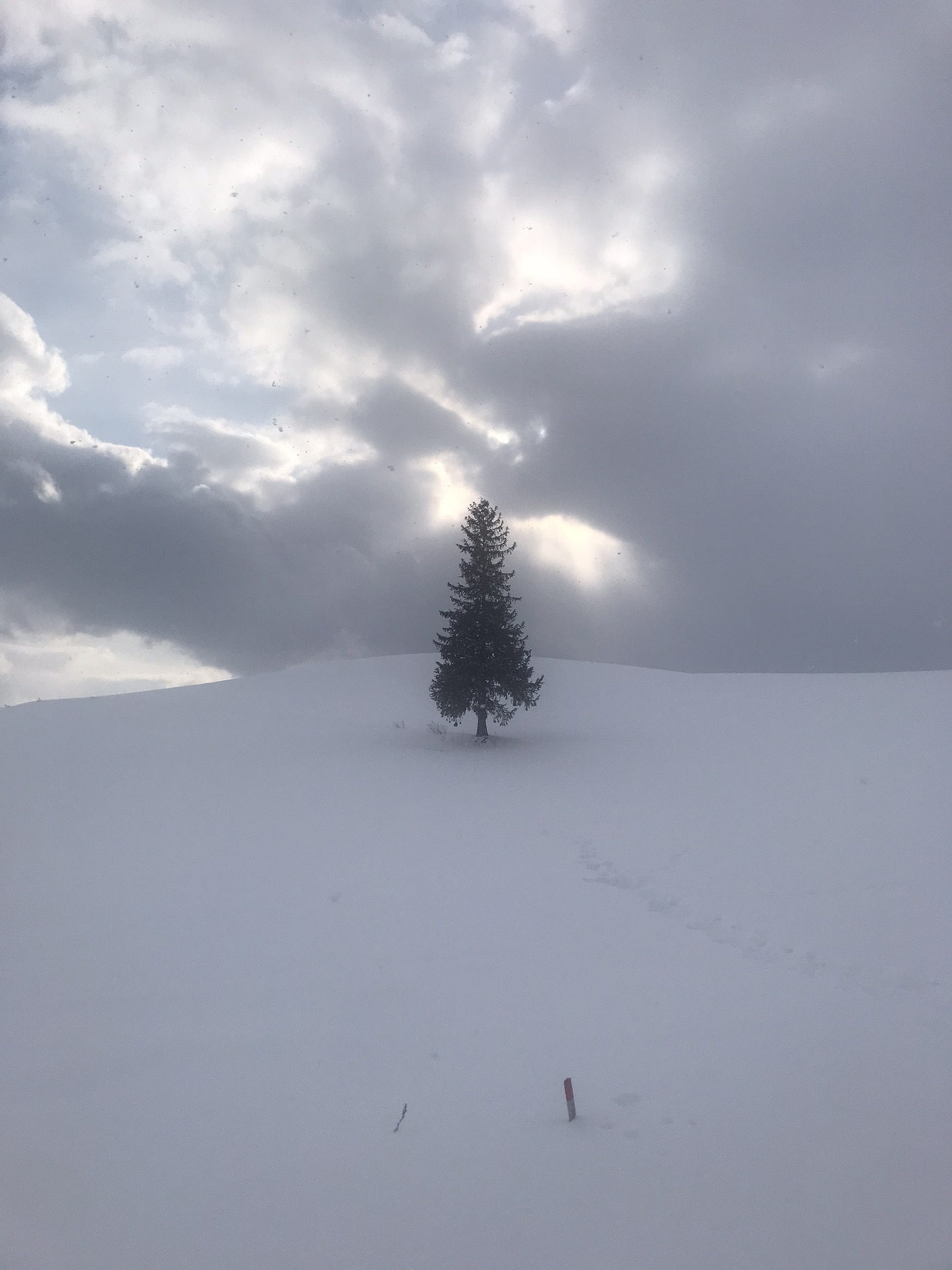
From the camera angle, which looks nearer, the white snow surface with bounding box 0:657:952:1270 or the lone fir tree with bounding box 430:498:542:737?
the white snow surface with bounding box 0:657:952:1270

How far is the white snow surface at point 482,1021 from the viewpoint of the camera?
6629 millimetres

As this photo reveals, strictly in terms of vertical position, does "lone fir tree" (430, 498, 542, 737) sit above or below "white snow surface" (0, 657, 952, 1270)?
above

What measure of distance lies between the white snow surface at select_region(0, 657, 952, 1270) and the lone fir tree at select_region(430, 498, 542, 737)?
6435 mm

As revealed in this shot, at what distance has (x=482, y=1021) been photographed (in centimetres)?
1010

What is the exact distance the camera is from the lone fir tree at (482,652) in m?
28.7

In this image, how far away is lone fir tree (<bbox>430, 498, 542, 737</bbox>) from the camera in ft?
94.1

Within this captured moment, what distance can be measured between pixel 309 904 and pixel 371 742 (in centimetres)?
1438

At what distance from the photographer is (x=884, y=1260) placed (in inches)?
238

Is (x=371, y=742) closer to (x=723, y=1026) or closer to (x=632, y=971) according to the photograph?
(x=632, y=971)

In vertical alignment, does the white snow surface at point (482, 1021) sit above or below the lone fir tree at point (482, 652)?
below

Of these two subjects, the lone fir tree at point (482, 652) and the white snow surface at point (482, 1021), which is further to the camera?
the lone fir tree at point (482, 652)

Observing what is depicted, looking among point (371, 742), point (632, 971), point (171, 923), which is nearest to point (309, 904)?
point (171, 923)

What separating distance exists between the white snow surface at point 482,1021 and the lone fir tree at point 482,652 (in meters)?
→ 6.43

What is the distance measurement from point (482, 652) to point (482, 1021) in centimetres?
1912
